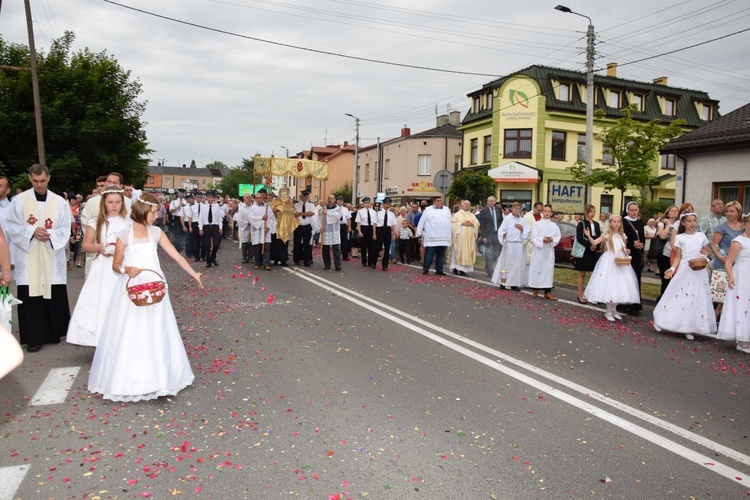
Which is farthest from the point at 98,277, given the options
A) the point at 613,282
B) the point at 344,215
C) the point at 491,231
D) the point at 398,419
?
the point at 344,215

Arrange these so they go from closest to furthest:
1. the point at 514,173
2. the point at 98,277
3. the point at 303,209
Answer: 1. the point at 98,277
2. the point at 303,209
3. the point at 514,173

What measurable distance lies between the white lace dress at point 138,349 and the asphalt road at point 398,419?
0.14 meters

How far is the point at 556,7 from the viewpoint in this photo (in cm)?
2170

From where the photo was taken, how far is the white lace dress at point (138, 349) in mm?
5410

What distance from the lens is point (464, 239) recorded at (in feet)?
54.4

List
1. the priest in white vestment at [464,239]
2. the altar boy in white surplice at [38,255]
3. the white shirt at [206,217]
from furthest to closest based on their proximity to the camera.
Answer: the white shirt at [206,217], the priest in white vestment at [464,239], the altar boy in white surplice at [38,255]

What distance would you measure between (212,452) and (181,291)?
8.57 metres

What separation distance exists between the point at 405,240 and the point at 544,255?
8.80 metres

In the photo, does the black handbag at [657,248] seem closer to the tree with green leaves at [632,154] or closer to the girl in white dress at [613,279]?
the girl in white dress at [613,279]

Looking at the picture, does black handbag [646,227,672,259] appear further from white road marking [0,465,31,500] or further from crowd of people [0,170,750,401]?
white road marking [0,465,31,500]

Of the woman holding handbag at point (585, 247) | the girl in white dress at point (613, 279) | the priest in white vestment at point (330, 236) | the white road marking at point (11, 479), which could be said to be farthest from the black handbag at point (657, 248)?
the white road marking at point (11, 479)

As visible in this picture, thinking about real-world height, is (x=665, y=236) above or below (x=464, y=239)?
above

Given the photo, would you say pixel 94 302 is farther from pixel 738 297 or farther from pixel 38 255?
pixel 738 297

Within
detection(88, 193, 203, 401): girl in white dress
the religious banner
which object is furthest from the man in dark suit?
the religious banner
